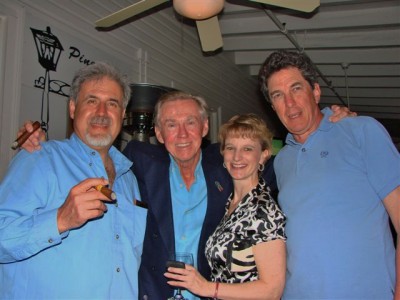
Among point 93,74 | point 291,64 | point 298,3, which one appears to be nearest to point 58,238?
point 93,74

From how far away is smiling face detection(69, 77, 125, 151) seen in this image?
2035 mm

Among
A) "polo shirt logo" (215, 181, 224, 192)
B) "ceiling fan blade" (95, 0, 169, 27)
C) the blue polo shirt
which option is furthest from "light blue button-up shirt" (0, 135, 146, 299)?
"ceiling fan blade" (95, 0, 169, 27)

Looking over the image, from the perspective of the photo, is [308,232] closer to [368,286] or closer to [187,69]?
[368,286]

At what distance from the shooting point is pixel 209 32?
3.85 metres

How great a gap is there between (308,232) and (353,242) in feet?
0.77

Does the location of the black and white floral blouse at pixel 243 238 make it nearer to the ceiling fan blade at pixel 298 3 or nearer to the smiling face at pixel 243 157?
the smiling face at pixel 243 157

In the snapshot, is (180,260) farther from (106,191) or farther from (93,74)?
(93,74)

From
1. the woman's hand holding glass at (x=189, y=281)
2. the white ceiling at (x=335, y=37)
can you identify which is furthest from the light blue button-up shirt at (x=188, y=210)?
the white ceiling at (x=335, y=37)

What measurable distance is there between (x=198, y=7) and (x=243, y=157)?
62.2 inches

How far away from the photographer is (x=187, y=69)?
5.78 m

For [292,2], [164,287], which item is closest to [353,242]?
[164,287]

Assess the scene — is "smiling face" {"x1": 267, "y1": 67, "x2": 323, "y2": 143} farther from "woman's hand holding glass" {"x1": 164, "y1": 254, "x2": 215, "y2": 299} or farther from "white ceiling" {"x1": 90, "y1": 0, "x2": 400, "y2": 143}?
"white ceiling" {"x1": 90, "y1": 0, "x2": 400, "y2": 143}

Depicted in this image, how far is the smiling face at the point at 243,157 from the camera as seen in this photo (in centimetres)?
212

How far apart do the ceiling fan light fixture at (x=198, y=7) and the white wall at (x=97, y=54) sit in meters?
1.26
